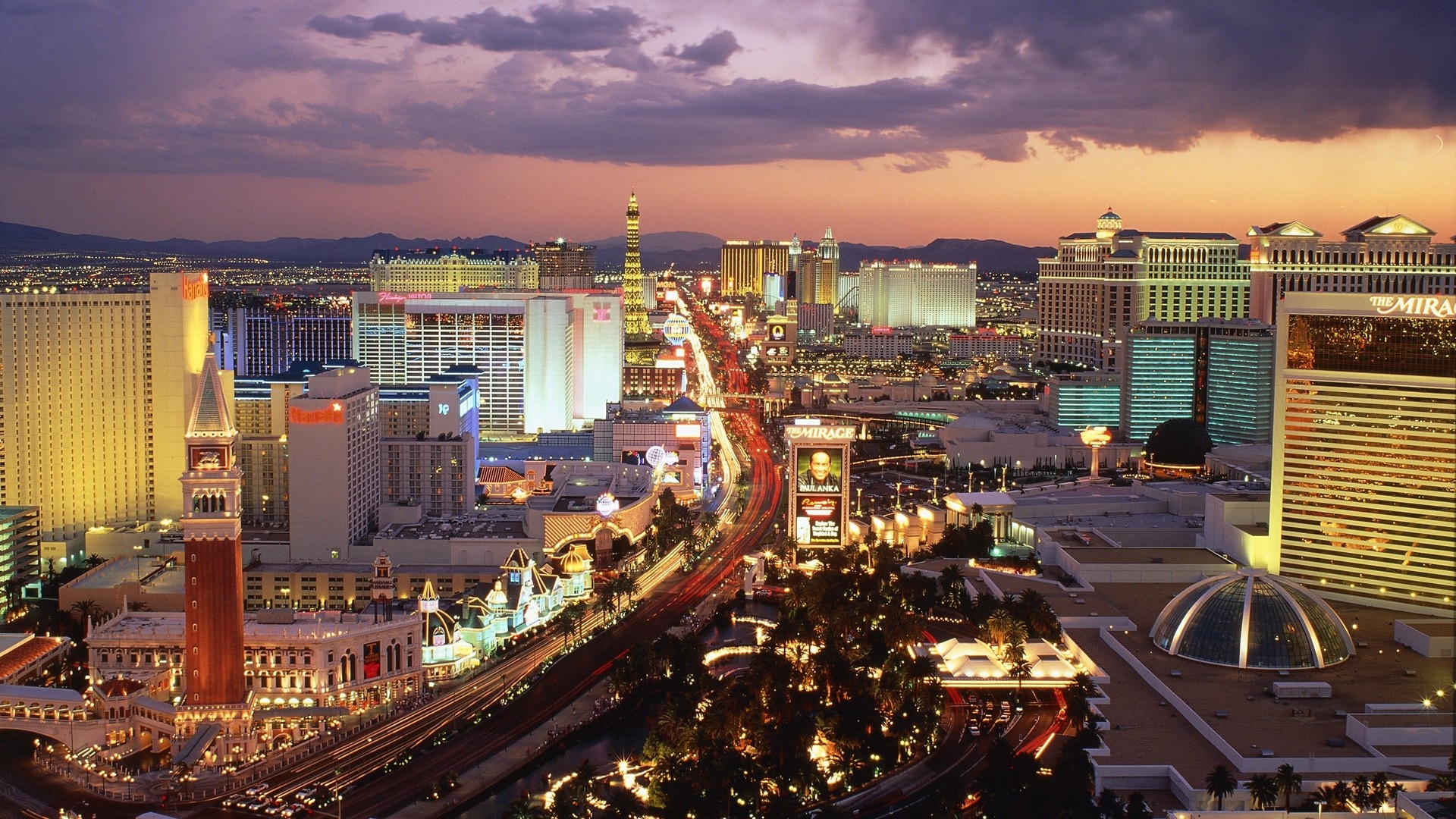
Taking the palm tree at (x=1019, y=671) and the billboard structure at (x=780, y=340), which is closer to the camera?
the palm tree at (x=1019, y=671)

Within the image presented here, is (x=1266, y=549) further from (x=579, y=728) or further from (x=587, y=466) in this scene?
(x=587, y=466)

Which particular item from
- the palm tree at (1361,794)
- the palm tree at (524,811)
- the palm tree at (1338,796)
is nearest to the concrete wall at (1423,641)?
the palm tree at (1361,794)

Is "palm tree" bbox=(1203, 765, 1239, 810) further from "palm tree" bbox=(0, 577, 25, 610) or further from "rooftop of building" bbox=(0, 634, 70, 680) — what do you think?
"palm tree" bbox=(0, 577, 25, 610)

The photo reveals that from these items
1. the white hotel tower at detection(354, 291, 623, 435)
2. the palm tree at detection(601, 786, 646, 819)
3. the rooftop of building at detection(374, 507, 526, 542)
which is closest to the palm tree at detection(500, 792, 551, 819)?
the palm tree at detection(601, 786, 646, 819)

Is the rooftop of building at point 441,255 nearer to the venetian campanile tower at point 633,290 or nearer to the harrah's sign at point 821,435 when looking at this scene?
the venetian campanile tower at point 633,290

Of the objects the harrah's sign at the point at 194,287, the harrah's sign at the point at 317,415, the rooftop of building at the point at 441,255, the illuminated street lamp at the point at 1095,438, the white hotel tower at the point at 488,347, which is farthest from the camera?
the rooftop of building at the point at 441,255

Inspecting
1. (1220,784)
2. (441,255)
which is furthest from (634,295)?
(1220,784)

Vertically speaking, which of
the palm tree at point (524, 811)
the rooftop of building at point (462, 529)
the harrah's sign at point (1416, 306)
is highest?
the harrah's sign at point (1416, 306)
